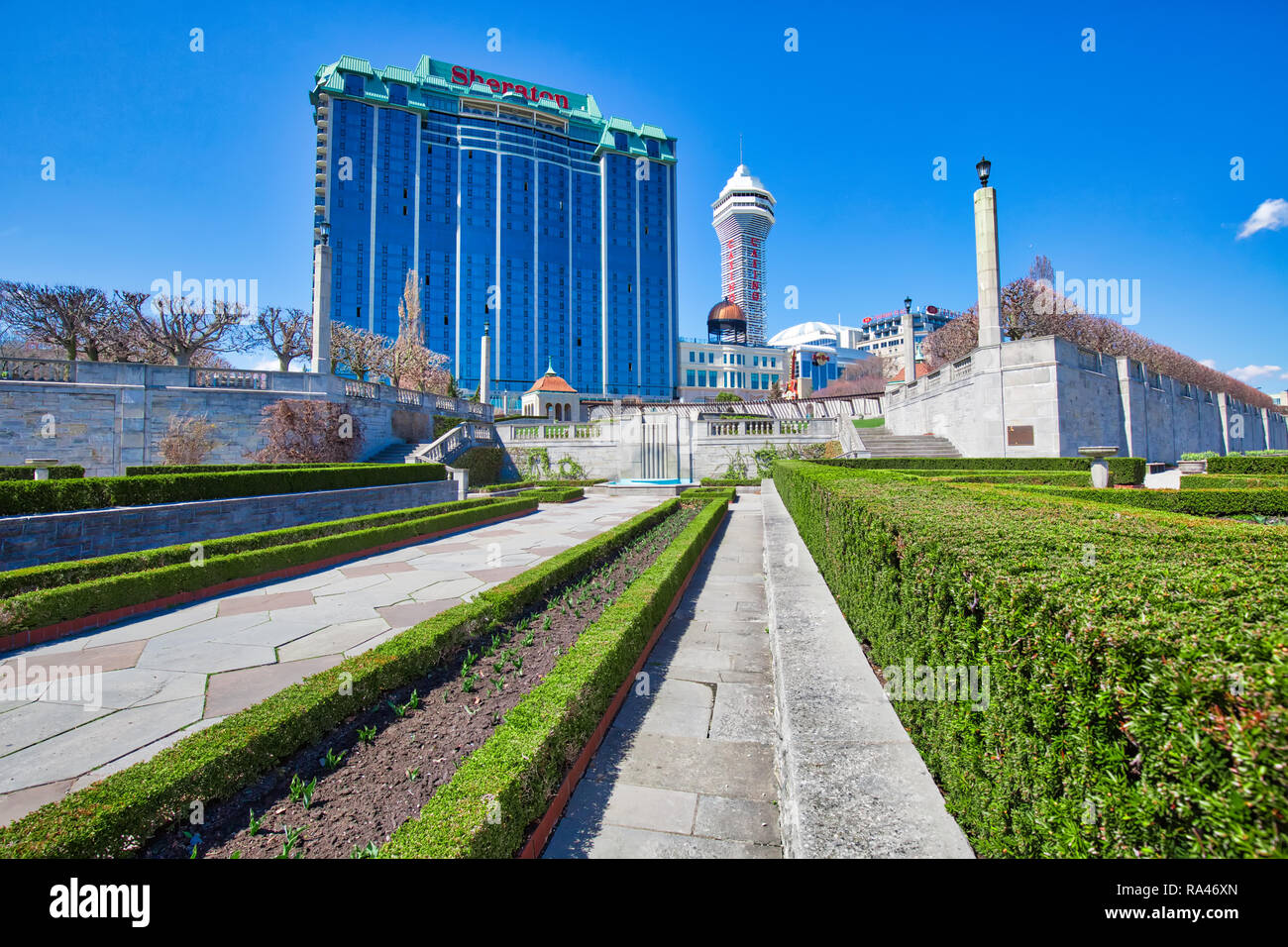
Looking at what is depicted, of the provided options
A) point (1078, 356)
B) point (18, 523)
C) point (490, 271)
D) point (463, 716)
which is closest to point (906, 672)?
point (463, 716)

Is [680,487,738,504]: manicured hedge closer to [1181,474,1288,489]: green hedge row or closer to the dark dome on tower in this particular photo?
[1181,474,1288,489]: green hedge row

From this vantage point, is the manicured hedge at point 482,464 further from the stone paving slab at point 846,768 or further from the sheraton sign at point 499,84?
the sheraton sign at point 499,84

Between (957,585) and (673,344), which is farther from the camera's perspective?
(673,344)

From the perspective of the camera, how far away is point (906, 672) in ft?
9.70

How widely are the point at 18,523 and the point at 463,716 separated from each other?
8639mm

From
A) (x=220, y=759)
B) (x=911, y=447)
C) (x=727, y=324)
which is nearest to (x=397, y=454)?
(x=911, y=447)

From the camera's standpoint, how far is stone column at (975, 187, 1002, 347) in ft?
67.2

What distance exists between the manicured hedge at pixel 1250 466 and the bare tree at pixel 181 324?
42.2 m

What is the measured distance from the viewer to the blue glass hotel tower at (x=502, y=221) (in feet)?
241

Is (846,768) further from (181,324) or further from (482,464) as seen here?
(181,324)

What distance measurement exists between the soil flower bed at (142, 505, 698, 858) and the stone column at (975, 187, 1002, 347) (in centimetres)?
2248
